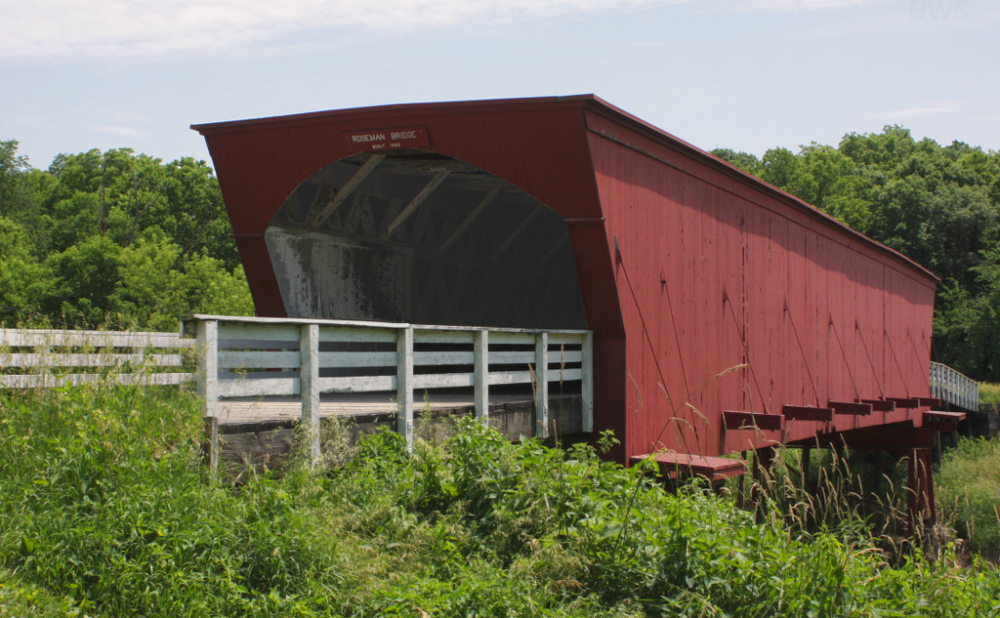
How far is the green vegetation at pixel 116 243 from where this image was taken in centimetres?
3011

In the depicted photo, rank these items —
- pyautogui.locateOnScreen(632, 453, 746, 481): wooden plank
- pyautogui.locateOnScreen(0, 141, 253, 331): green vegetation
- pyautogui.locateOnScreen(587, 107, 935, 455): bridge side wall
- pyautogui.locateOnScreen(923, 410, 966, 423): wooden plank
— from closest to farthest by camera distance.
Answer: pyautogui.locateOnScreen(632, 453, 746, 481): wooden plank → pyautogui.locateOnScreen(587, 107, 935, 455): bridge side wall → pyautogui.locateOnScreen(923, 410, 966, 423): wooden plank → pyautogui.locateOnScreen(0, 141, 253, 331): green vegetation

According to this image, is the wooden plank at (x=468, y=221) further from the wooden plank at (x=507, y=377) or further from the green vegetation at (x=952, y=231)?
the green vegetation at (x=952, y=231)

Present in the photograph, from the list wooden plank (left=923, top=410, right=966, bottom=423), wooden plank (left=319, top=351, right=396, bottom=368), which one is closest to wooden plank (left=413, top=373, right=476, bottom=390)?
wooden plank (left=319, top=351, right=396, bottom=368)

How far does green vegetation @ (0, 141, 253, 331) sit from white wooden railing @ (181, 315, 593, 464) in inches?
509

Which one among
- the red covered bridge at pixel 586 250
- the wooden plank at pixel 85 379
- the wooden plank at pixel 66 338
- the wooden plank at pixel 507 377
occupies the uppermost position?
the red covered bridge at pixel 586 250

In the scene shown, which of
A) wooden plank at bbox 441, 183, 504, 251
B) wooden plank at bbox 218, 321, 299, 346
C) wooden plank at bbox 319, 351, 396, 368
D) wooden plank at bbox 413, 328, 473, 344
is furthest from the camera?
wooden plank at bbox 441, 183, 504, 251

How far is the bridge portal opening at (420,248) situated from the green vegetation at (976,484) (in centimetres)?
969

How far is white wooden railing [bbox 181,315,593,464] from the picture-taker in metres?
6.29

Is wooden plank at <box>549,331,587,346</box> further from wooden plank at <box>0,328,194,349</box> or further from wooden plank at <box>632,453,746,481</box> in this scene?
wooden plank at <box>0,328,194,349</box>

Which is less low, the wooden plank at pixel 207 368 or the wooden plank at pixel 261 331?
the wooden plank at pixel 261 331

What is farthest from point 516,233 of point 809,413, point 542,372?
point 542,372

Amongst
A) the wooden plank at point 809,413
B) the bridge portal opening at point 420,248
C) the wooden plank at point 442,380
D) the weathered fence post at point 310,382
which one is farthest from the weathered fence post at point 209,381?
the wooden plank at point 809,413

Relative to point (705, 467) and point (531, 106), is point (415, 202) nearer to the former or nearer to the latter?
point (531, 106)

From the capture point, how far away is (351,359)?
7273 mm
